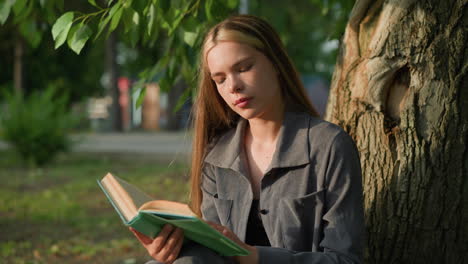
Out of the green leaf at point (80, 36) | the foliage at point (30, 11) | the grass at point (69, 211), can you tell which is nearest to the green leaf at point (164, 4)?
the green leaf at point (80, 36)

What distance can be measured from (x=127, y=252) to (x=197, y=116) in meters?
2.56

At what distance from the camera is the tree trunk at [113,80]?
2420cm

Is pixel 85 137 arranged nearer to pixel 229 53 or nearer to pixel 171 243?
pixel 229 53

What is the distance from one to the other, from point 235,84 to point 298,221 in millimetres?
566

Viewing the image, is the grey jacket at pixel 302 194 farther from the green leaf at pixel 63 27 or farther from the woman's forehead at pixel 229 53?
the green leaf at pixel 63 27

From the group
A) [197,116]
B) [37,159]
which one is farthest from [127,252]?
[37,159]

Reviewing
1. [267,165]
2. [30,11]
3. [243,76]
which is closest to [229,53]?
→ [243,76]

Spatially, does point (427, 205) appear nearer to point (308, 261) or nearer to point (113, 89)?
point (308, 261)

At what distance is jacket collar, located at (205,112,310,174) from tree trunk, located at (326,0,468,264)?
0.52m

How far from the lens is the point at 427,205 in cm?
270

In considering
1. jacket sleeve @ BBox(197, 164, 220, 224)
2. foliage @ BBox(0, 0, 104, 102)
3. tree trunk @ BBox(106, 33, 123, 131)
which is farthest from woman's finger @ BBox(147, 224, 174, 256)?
foliage @ BBox(0, 0, 104, 102)

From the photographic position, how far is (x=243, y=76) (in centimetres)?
235

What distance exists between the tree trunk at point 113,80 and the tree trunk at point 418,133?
21145 millimetres

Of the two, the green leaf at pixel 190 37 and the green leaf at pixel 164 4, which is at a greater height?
the green leaf at pixel 164 4
